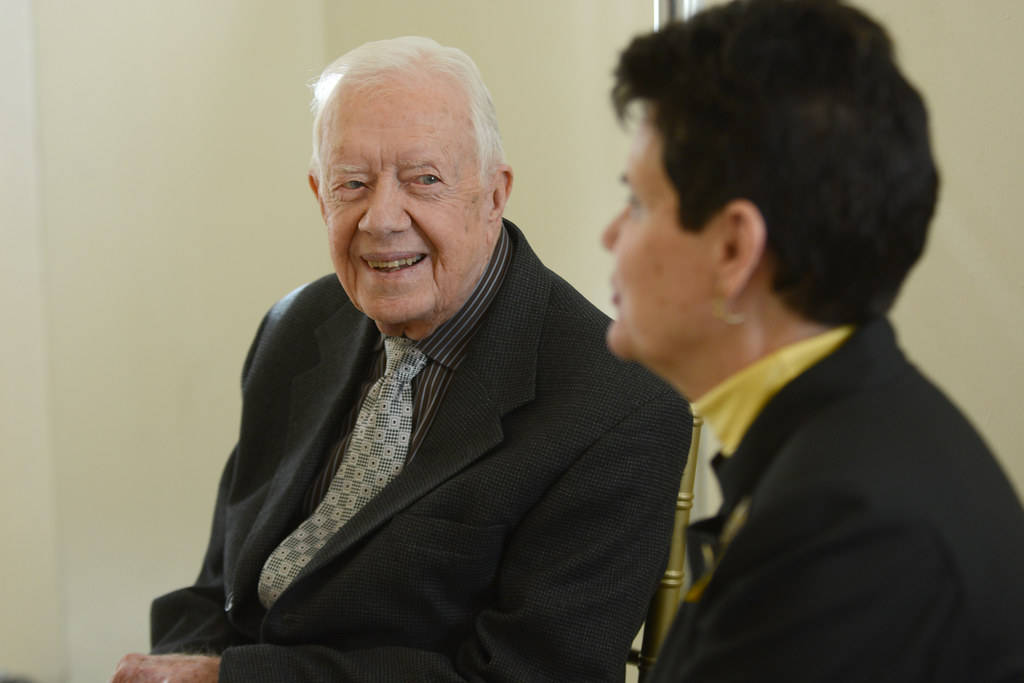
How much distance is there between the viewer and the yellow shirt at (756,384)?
0.89 meters

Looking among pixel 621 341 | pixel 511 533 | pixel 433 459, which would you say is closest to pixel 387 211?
pixel 433 459

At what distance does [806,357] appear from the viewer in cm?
89

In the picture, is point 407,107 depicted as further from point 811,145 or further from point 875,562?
point 875,562

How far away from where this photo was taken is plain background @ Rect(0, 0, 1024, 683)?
7.83 feet

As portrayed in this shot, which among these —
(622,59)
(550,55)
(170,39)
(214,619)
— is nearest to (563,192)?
(550,55)

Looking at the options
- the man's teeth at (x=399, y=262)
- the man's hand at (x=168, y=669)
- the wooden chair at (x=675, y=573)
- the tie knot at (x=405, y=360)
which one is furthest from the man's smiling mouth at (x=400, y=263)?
the man's hand at (x=168, y=669)

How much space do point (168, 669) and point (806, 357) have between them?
3.53ft

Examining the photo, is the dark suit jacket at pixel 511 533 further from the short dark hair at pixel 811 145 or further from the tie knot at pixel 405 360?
the short dark hair at pixel 811 145

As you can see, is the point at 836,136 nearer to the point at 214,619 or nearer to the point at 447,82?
the point at 447,82

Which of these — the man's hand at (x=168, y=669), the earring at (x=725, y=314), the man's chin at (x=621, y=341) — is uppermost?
the earring at (x=725, y=314)

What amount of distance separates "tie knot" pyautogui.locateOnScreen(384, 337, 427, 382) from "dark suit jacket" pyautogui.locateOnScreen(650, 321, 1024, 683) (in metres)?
0.85

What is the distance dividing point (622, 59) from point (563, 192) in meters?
1.47

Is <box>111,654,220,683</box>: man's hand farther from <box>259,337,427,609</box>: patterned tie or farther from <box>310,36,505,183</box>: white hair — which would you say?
<box>310,36,505,183</box>: white hair

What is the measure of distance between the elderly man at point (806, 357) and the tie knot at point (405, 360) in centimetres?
67
